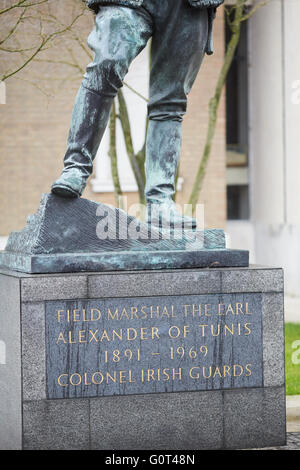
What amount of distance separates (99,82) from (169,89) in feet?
→ 1.93

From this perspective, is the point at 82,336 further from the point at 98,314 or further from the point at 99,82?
the point at 99,82

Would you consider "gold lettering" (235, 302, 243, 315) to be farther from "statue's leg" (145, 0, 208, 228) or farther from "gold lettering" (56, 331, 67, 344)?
"gold lettering" (56, 331, 67, 344)

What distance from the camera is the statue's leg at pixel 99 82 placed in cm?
531

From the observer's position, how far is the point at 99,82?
5363 millimetres

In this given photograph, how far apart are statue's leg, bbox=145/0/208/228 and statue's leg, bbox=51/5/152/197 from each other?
0.21m

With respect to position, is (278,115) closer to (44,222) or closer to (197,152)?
(197,152)

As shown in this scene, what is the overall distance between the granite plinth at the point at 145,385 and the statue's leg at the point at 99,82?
2.15 ft

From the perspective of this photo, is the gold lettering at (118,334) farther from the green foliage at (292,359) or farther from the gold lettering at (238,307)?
the green foliage at (292,359)

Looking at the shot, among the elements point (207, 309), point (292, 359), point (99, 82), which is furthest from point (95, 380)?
point (292, 359)

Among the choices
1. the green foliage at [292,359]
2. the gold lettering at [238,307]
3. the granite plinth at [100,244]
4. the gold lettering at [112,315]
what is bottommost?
the green foliage at [292,359]

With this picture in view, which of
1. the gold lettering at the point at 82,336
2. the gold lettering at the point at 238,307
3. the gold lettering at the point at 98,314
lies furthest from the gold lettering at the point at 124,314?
A: the gold lettering at the point at 238,307

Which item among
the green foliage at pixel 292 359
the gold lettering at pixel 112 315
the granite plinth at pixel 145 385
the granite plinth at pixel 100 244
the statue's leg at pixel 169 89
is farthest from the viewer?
the green foliage at pixel 292 359

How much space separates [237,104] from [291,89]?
234cm

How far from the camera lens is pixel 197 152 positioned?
51.5 feet
